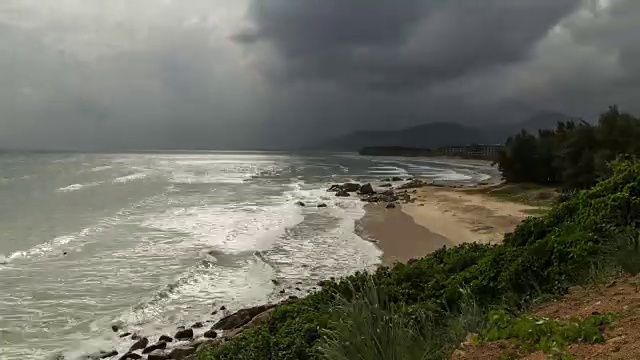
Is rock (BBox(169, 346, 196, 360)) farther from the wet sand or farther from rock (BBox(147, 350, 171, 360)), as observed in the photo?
the wet sand

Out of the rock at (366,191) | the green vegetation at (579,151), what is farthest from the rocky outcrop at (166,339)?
the rock at (366,191)

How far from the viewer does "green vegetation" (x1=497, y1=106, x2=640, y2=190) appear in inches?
1473

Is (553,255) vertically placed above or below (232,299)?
above

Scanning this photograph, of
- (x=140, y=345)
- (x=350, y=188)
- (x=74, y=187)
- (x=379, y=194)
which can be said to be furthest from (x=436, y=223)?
(x=74, y=187)

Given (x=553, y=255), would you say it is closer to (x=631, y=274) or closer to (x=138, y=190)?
(x=631, y=274)

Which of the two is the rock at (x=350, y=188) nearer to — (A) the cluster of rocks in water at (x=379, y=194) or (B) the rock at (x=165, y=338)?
(A) the cluster of rocks in water at (x=379, y=194)

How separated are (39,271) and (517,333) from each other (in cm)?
2130

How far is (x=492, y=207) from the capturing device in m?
36.6

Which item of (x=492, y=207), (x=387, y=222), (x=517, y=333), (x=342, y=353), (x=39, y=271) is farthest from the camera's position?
(x=492, y=207)

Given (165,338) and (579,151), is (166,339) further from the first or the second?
(579,151)

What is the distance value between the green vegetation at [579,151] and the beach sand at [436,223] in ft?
19.1

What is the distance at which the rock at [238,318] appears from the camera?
46.0 ft

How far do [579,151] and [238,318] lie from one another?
123 ft

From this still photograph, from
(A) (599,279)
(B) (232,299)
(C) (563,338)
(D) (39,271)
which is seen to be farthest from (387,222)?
(C) (563,338)
